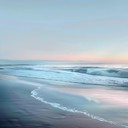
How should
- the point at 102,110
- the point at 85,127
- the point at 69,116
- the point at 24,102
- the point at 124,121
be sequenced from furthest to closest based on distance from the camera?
1. the point at 24,102
2. the point at 102,110
3. the point at 69,116
4. the point at 124,121
5. the point at 85,127

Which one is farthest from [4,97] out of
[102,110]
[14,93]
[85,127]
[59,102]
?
[85,127]

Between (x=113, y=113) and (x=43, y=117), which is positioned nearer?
(x=43, y=117)

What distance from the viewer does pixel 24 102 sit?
11.0 meters

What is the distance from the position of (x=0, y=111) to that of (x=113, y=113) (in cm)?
373

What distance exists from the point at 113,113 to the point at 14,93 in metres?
5.97

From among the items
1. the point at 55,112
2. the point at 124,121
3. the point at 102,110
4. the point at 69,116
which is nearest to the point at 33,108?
the point at 55,112

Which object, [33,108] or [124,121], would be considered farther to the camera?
[33,108]

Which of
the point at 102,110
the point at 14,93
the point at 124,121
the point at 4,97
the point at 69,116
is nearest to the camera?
the point at 124,121

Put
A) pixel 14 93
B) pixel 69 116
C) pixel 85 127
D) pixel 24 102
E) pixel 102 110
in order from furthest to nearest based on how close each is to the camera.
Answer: pixel 14 93 < pixel 24 102 < pixel 102 110 < pixel 69 116 < pixel 85 127

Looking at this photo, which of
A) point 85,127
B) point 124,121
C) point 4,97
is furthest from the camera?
point 4,97

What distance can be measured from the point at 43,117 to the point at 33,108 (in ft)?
4.75

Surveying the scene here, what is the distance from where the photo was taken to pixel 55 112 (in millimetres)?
9234

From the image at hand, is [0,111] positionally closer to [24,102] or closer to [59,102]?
[24,102]

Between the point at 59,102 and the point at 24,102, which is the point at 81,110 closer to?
the point at 59,102
